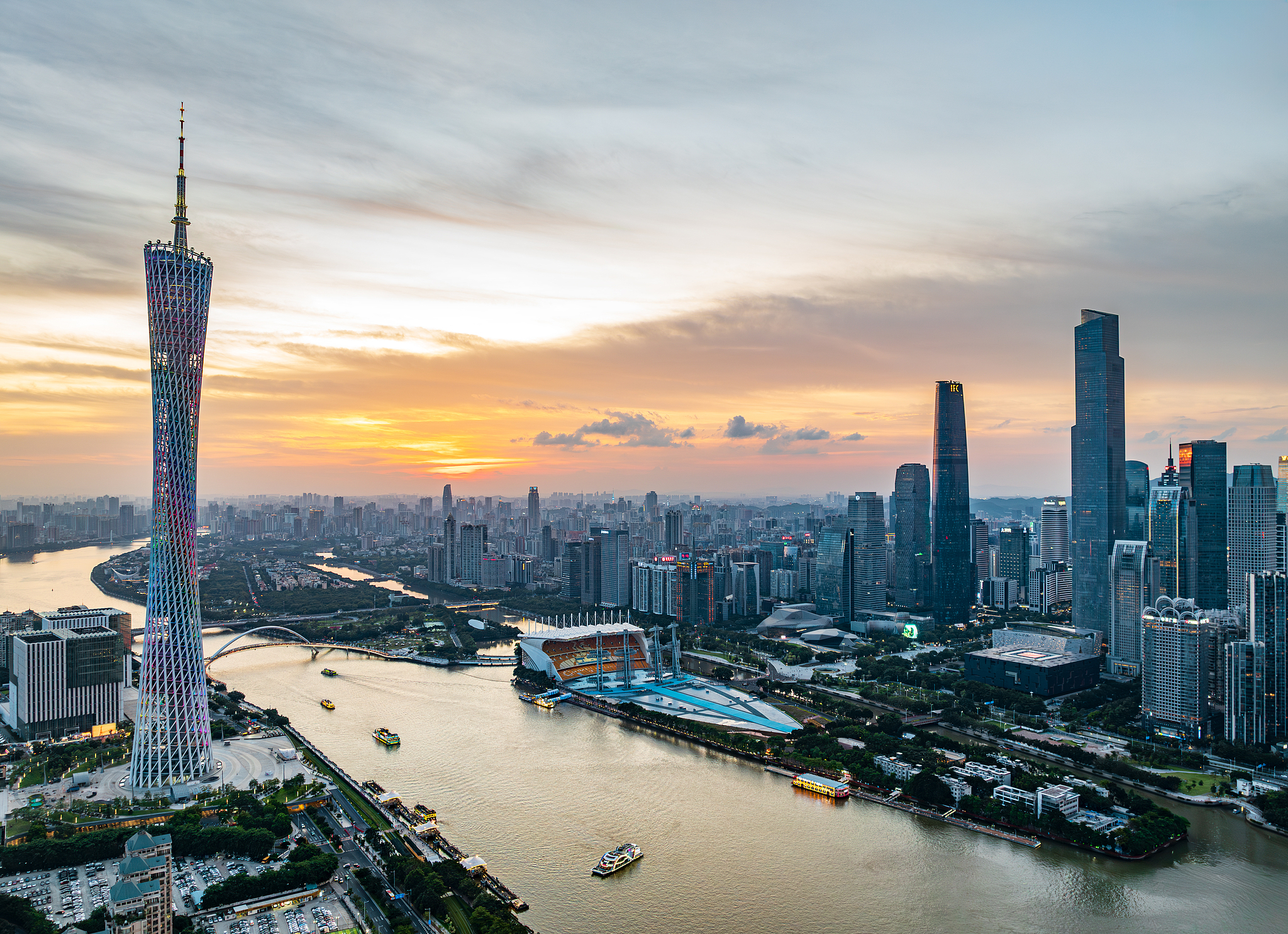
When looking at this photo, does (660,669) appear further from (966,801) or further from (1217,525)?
(1217,525)

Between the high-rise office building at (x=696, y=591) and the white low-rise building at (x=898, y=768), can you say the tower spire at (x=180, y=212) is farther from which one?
the high-rise office building at (x=696, y=591)

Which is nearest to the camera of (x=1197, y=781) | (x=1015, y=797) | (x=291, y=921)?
(x=291, y=921)

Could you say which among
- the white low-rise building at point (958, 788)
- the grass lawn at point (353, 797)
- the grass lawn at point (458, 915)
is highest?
the white low-rise building at point (958, 788)

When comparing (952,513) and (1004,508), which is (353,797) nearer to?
(952,513)

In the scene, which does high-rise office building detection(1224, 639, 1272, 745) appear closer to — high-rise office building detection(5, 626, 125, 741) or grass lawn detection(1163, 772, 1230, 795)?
grass lawn detection(1163, 772, 1230, 795)

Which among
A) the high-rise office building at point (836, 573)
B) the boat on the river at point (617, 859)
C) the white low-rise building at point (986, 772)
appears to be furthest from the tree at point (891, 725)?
the high-rise office building at point (836, 573)

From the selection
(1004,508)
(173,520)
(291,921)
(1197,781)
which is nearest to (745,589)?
(1197,781)
